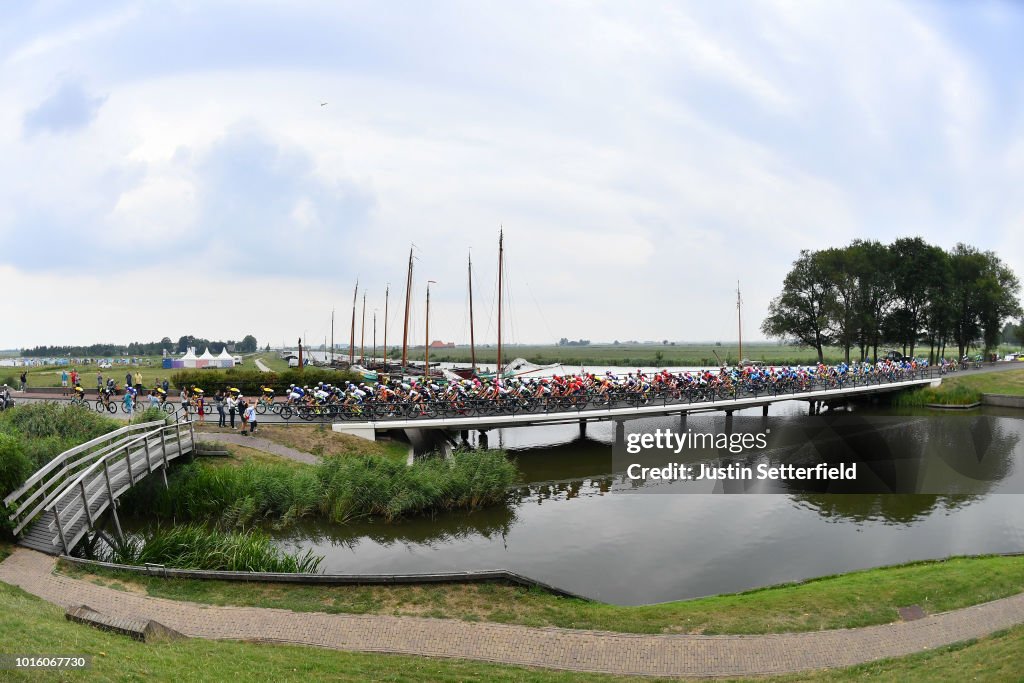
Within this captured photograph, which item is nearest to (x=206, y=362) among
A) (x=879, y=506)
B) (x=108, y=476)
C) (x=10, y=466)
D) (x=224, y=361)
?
(x=224, y=361)

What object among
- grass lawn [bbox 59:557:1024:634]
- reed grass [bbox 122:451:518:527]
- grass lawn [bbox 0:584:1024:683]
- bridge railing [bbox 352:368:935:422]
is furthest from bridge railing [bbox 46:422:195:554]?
bridge railing [bbox 352:368:935:422]

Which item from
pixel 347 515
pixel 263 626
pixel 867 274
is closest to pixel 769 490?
pixel 347 515

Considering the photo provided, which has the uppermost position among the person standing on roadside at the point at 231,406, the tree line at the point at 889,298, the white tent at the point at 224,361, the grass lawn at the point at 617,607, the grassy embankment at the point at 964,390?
the tree line at the point at 889,298

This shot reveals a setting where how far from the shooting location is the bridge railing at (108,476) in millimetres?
13977

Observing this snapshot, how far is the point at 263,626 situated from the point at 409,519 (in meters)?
9.57

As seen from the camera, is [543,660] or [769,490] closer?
[543,660]

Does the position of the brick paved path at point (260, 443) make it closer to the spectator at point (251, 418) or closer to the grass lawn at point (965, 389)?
the spectator at point (251, 418)

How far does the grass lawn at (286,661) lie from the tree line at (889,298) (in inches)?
2434

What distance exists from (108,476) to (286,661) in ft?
31.7

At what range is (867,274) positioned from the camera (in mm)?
64750

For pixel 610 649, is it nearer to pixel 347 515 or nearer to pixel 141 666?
pixel 141 666

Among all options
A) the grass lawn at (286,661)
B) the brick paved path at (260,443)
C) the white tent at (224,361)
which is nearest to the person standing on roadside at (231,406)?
the brick paved path at (260,443)

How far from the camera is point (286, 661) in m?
8.95

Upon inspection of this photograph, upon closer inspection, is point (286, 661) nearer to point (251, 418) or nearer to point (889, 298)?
point (251, 418)
